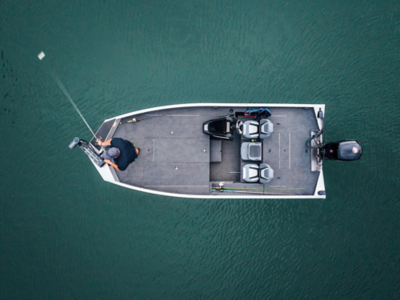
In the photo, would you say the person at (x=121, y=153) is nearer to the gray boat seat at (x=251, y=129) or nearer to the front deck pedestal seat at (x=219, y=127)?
the front deck pedestal seat at (x=219, y=127)

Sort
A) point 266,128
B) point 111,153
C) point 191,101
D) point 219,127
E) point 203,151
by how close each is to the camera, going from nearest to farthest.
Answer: point 111,153, point 266,128, point 219,127, point 203,151, point 191,101

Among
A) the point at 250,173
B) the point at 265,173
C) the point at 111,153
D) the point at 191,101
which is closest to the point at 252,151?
the point at 250,173

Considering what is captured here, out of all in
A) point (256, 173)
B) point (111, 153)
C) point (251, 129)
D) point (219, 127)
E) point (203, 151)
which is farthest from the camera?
point (203, 151)

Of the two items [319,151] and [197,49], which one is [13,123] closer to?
[197,49]

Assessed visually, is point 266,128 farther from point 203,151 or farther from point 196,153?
point 196,153

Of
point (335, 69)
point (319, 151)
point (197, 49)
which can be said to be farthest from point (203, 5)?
point (319, 151)

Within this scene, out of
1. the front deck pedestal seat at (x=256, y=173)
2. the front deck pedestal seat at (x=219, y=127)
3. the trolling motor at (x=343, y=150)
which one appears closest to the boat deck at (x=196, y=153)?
the front deck pedestal seat at (x=219, y=127)
